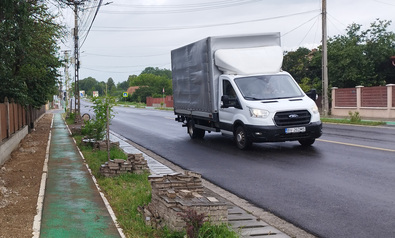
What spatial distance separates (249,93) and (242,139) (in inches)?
53.2

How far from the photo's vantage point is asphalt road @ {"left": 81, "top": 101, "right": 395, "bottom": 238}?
612 centimetres

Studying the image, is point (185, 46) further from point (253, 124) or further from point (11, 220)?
point (11, 220)

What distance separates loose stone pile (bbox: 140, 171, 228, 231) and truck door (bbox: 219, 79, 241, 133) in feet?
22.5

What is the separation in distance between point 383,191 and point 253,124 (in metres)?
5.33

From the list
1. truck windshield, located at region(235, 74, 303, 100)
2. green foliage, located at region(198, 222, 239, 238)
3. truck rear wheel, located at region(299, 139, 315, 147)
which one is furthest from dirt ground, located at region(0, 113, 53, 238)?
truck rear wheel, located at region(299, 139, 315, 147)

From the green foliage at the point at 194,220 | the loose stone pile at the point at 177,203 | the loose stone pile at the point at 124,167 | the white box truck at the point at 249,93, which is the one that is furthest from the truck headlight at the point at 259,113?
the green foliage at the point at 194,220

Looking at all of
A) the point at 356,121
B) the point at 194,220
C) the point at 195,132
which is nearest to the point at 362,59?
the point at 356,121

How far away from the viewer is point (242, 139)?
13188mm

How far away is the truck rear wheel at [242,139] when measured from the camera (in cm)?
1292

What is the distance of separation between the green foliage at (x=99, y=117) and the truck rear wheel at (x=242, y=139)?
3658mm

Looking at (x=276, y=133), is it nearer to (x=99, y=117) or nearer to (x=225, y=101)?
(x=225, y=101)

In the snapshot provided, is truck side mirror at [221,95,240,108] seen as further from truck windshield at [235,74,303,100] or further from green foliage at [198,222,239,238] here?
green foliage at [198,222,239,238]

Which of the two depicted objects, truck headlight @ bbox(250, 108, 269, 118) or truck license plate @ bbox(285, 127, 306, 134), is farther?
truck headlight @ bbox(250, 108, 269, 118)

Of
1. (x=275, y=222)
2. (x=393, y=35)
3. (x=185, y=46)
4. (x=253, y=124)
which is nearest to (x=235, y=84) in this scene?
(x=253, y=124)
